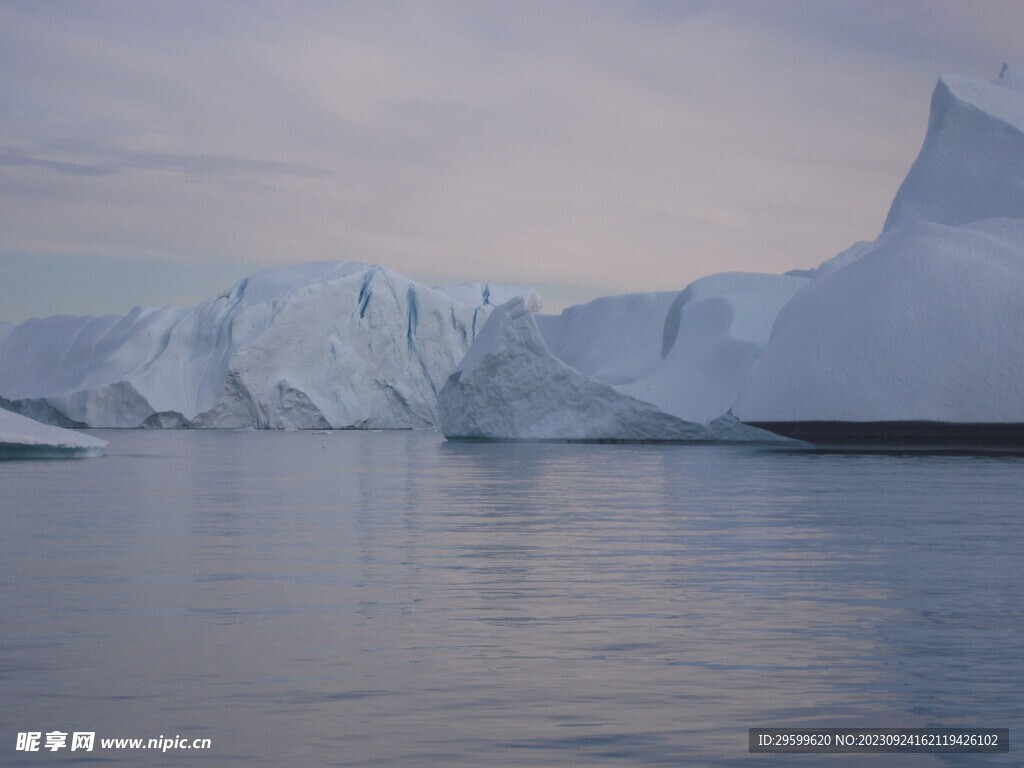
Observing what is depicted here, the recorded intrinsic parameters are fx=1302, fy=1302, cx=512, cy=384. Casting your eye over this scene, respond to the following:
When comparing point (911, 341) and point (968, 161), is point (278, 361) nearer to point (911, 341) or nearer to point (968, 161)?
point (968, 161)

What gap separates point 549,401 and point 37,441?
44.8 ft

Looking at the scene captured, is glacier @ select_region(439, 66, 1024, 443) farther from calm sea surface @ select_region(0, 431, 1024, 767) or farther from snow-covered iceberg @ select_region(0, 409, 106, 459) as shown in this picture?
calm sea surface @ select_region(0, 431, 1024, 767)

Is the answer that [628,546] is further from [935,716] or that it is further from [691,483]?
[691,483]

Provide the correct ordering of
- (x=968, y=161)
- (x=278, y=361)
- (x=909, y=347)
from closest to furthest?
1. (x=909, y=347)
2. (x=968, y=161)
3. (x=278, y=361)

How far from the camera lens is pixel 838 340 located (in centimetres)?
2545

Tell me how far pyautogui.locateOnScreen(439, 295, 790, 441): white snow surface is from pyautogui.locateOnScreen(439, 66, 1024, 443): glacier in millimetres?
40

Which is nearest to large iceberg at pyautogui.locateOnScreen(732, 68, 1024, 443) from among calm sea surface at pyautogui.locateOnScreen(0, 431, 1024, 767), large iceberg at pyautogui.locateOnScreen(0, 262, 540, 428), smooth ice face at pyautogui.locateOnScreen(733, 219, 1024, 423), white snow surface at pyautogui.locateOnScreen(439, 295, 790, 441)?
smooth ice face at pyautogui.locateOnScreen(733, 219, 1024, 423)

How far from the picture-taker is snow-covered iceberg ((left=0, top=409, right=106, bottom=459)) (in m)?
21.3

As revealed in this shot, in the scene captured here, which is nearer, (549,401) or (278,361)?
(549,401)

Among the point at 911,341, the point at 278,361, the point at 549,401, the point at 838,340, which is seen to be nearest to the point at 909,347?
the point at 911,341

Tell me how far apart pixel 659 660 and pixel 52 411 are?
54409 mm

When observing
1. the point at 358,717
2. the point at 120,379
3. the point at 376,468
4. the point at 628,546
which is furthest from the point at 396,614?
the point at 120,379

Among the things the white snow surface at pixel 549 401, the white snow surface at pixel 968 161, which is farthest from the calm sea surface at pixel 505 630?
the white snow surface at pixel 968 161

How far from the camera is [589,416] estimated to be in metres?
31.9
